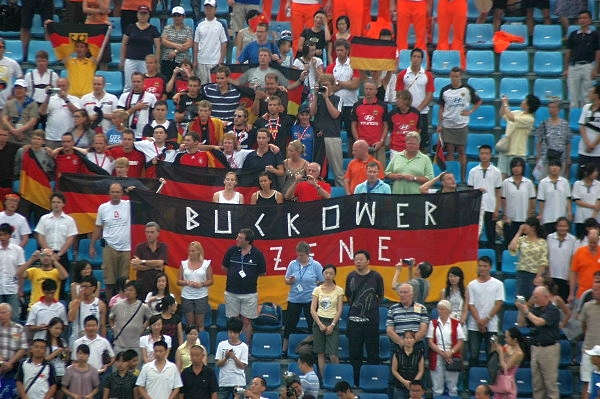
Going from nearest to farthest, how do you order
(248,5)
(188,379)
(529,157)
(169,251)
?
(188,379) < (169,251) < (529,157) < (248,5)

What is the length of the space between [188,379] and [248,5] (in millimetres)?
8821

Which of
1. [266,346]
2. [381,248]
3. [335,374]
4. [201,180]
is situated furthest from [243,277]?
[201,180]

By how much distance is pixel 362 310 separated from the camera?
59.5 ft

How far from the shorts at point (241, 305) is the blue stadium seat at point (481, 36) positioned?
792 cm

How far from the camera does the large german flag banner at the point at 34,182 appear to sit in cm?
2002

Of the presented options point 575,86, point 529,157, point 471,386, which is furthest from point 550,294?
point 575,86

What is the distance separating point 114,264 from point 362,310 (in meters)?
3.55

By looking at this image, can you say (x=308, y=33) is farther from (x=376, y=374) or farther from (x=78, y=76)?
(x=376, y=374)

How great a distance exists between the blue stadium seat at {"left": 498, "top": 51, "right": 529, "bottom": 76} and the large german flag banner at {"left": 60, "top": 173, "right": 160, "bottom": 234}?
711 centimetres

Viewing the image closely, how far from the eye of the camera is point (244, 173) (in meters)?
20.0

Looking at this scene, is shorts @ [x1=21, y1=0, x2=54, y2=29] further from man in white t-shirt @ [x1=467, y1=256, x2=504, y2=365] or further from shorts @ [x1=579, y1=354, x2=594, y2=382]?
shorts @ [x1=579, y1=354, x2=594, y2=382]

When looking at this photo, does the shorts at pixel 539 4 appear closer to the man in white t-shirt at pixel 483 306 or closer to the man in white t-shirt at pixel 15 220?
the man in white t-shirt at pixel 483 306

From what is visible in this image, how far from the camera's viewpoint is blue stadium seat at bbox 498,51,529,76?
23.7 meters

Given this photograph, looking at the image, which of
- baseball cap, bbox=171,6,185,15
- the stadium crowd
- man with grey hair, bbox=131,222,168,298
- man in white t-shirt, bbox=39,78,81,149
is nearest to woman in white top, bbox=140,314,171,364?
the stadium crowd
